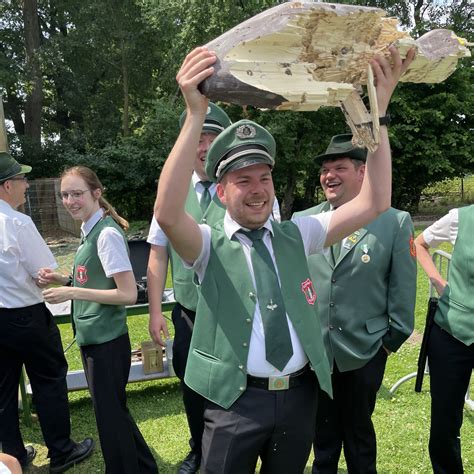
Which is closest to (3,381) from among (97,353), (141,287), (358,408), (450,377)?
(97,353)

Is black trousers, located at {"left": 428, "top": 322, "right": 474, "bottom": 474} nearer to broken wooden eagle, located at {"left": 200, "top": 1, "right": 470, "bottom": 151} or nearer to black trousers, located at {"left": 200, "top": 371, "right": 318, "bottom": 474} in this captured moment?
black trousers, located at {"left": 200, "top": 371, "right": 318, "bottom": 474}

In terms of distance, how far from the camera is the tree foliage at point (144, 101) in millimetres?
15891

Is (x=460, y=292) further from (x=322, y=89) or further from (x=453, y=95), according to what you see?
(x=453, y=95)

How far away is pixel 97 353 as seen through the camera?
2.79m

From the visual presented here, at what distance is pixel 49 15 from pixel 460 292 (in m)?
24.9

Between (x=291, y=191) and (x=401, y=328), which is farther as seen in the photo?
(x=291, y=191)

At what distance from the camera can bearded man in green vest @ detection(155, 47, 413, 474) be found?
1.83 metres

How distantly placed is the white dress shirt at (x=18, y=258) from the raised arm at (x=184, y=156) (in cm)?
162

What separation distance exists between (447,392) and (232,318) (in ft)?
5.08

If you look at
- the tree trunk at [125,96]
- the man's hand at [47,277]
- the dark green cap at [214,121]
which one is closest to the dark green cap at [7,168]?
the man's hand at [47,277]

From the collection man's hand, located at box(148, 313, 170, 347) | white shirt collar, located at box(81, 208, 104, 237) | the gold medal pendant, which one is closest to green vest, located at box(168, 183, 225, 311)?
man's hand, located at box(148, 313, 170, 347)

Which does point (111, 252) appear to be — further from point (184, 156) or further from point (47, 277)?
point (184, 156)

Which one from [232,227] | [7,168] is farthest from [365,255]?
[7,168]

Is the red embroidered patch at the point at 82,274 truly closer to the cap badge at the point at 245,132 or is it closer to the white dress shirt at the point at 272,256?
the white dress shirt at the point at 272,256
